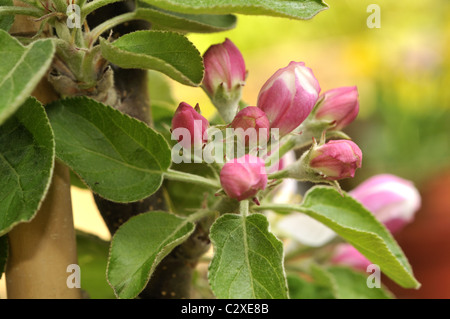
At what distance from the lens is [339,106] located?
327 mm

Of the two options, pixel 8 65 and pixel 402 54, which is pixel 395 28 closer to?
pixel 402 54

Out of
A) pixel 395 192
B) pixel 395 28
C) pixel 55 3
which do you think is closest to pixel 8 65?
pixel 55 3

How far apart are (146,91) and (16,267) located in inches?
5.2

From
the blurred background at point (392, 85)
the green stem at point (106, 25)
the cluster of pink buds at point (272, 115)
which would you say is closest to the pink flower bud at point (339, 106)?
the cluster of pink buds at point (272, 115)

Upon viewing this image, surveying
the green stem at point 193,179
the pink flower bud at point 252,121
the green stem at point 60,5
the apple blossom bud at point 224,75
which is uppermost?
the green stem at point 60,5

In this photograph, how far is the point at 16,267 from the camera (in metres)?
0.34

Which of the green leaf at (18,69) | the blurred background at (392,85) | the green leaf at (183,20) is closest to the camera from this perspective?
the green leaf at (18,69)

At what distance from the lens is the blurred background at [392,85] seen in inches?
47.8

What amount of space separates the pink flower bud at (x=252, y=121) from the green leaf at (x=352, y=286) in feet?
0.63

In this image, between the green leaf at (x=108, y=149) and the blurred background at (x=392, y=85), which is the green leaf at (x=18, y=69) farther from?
the blurred background at (x=392, y=85)

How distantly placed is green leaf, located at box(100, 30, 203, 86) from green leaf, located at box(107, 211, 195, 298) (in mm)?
85

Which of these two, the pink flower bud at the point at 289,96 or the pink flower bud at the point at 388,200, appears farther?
the pink flower bud at the point at 388,200

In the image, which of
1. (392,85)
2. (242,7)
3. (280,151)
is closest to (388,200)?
(280,151)

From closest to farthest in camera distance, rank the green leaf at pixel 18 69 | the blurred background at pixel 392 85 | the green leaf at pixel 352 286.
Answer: the green leaf at pixel 18 69
the green leaf at pixel 352 286
the blurred background at pixel 392 85
